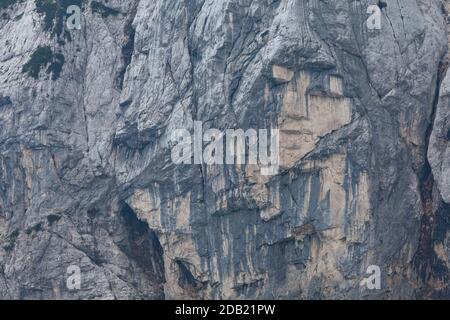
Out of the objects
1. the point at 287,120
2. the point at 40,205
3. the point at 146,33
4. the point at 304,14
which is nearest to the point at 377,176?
the point at 287,120

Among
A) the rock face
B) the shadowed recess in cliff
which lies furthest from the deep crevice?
the shadowed recess in cliff

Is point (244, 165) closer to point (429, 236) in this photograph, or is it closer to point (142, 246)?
point (142, 246)

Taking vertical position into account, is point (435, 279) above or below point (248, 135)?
below

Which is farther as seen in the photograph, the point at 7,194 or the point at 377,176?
the point at 7,194

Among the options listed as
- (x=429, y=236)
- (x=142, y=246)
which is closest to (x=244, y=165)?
(x=142, y=246)

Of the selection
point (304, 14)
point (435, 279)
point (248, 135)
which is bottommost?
point (435, 279)

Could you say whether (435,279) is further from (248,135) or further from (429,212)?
(248,135)

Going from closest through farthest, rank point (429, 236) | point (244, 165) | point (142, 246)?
point (244, 165), point (429, 236), point (142, 246)

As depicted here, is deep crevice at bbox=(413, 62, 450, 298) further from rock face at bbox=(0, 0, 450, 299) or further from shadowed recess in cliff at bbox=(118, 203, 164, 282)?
shadowed recess in cliff at bbox=(118, 203, 164, 282)
